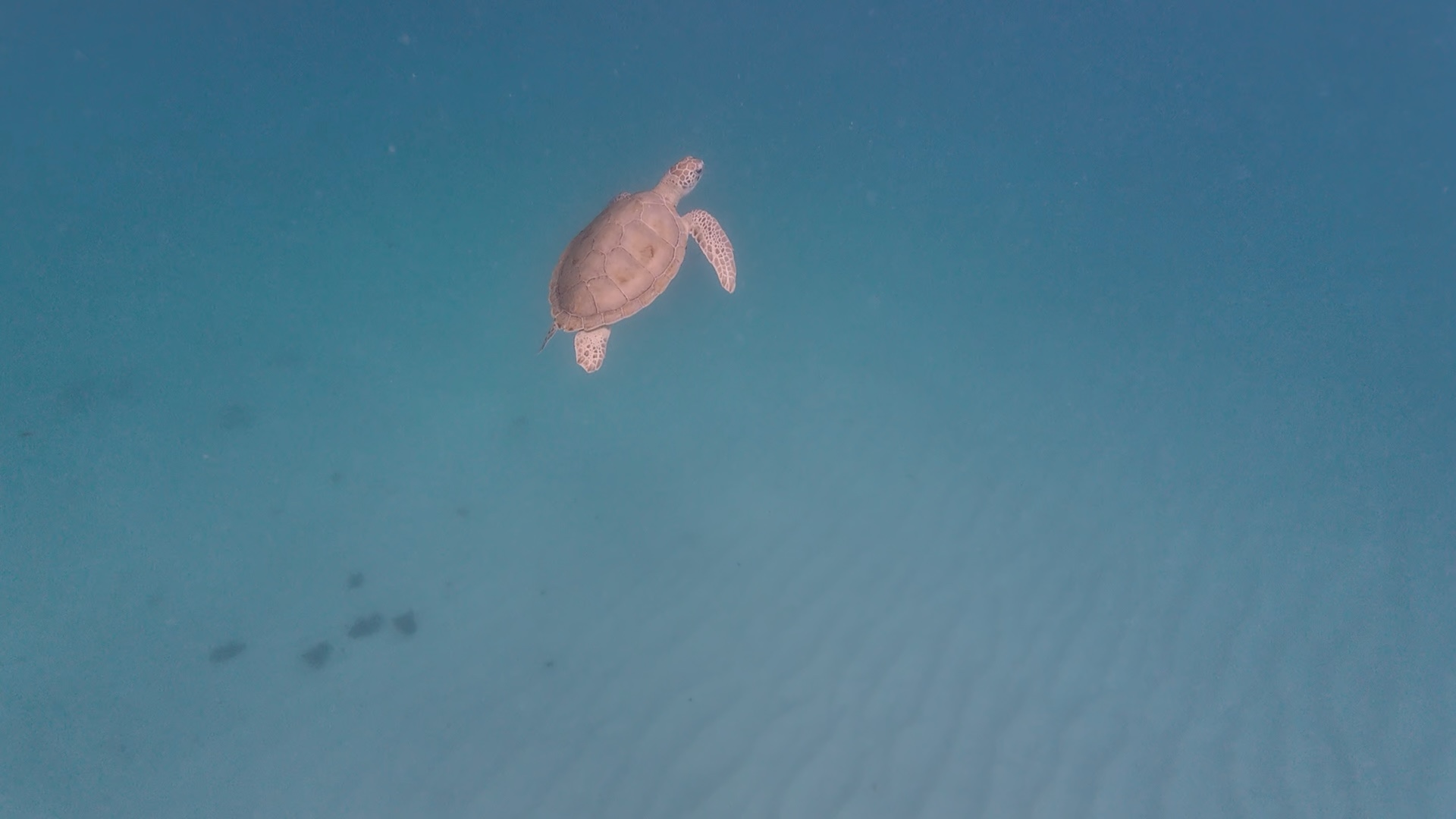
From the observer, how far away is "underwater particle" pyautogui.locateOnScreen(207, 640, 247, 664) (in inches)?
186

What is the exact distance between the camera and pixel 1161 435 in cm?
611

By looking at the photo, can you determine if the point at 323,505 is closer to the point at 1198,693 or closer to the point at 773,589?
the point at 773,589

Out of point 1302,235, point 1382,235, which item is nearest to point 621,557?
point 1302,235

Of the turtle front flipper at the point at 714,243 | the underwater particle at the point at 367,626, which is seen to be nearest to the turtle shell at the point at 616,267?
the turtle front flipper at the point at 714,243

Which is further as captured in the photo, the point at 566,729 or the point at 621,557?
the point at 621,557

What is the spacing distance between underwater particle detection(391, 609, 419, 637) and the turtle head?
434 cm

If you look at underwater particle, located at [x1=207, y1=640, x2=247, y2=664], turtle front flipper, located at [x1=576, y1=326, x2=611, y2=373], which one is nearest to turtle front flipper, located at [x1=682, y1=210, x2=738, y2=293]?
turtle front flipper, located at [x1=576, y1=326, x2=611, y2=373]

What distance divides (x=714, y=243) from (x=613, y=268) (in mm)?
1356

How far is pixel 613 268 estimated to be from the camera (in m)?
4.39

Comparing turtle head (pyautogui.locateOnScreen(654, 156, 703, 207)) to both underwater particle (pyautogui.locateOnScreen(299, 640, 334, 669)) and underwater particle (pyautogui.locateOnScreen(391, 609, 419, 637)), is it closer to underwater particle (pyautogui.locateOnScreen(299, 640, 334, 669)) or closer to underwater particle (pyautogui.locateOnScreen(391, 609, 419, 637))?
underwater particle (pyautogui.locateOnScreen(391, 609, 419, 637))

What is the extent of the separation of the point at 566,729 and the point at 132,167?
31.0ft

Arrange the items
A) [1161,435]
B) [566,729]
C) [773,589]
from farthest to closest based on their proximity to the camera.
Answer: [1161,435]
[773,589]
[566,729]

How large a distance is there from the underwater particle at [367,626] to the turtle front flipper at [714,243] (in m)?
4.23

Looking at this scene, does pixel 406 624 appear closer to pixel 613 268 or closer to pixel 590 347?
pixel 590 347
